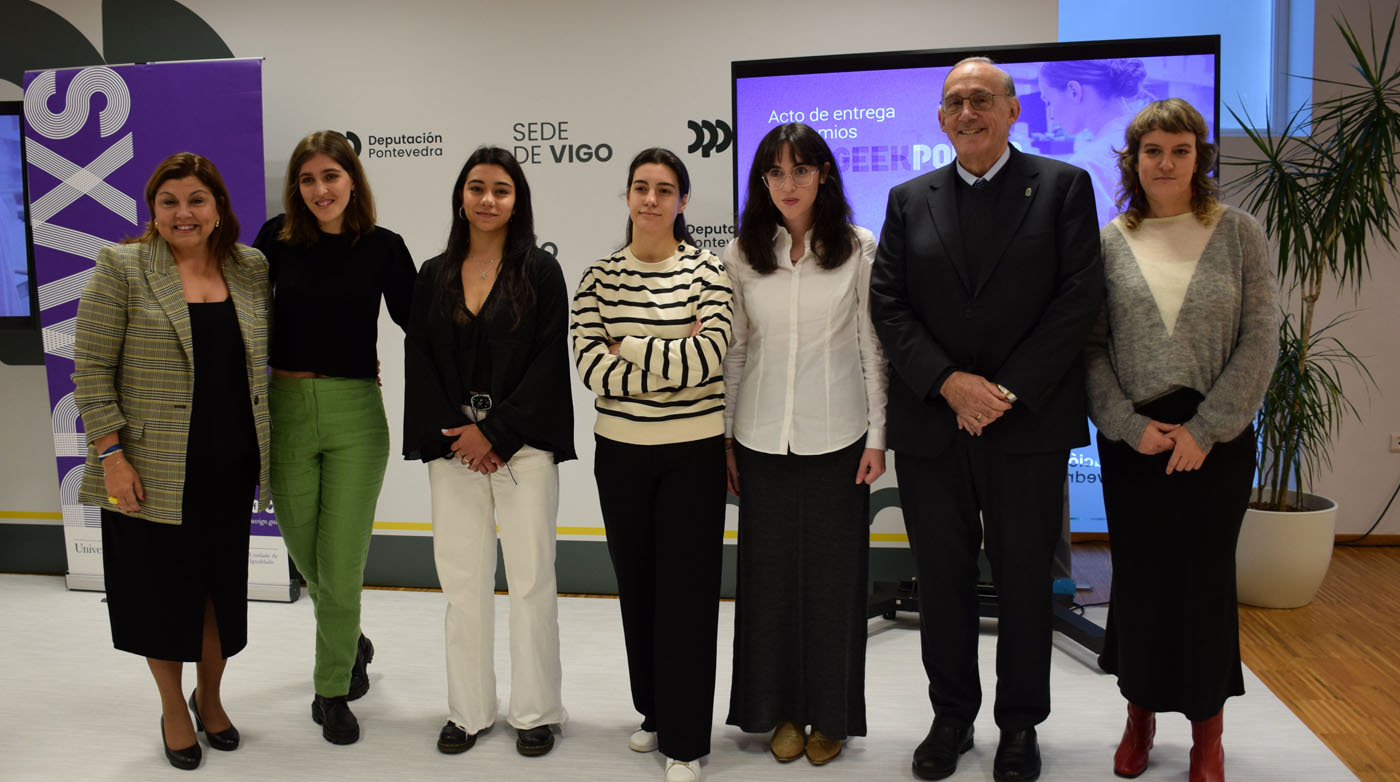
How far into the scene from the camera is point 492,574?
9.60 ft

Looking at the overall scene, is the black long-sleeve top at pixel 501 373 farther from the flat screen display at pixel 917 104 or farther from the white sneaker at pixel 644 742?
the flat screen display at pixel 917 104

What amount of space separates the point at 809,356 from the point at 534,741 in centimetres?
140

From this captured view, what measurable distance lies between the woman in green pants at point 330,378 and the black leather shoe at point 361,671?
23 centimetres

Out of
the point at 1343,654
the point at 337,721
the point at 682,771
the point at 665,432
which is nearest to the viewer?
the point at 665,432

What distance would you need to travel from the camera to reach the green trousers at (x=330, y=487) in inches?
115

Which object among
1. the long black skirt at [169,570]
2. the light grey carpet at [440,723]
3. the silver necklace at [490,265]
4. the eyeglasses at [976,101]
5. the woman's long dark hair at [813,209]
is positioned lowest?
the light grey carpet at [440,723]

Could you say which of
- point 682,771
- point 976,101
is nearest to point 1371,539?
point 976,101

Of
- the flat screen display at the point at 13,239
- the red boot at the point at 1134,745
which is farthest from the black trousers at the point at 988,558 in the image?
the flat screen display at the point at 13,239

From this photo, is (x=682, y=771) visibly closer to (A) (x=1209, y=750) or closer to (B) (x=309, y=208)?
(A) (x=1209, y=750)

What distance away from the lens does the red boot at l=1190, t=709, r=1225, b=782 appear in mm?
2584

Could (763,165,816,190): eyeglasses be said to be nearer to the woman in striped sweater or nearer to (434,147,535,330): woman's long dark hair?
the woman in striped sweater

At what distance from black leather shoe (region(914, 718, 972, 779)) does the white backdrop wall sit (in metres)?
1.70

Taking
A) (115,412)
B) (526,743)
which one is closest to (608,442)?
(526,743)

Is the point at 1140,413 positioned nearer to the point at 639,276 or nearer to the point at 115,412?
the point at 639,276
